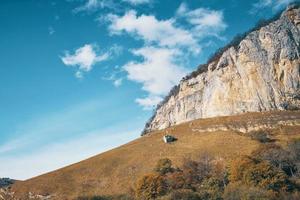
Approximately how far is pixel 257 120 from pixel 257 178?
52.7 meters

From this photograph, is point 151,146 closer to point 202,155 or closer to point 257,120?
point 202,155

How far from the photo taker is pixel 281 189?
93.0m

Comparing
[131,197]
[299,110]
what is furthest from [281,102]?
[131,197]

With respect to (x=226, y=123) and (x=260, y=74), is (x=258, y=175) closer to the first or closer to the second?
(x=226, y=123)

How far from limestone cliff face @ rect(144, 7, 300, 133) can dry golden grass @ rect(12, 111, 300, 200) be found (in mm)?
10380

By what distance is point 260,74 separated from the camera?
166 m

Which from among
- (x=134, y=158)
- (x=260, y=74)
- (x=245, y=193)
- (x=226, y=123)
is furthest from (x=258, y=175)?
(x=260, y=74)

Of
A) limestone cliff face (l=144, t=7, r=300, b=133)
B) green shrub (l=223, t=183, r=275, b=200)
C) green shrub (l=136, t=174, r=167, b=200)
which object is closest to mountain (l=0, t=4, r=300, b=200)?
limestone cliff face (l=144, t=7, r=300, b=133)

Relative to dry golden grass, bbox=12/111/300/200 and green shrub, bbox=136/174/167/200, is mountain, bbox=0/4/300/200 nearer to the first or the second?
dry golden grass, bbox=12/111/300/200

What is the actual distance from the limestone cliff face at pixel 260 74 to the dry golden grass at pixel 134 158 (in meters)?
10.4

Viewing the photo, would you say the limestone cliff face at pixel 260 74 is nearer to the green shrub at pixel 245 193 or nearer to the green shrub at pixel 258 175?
the green shrub at pixel 258 175

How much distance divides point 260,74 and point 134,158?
2639 inches

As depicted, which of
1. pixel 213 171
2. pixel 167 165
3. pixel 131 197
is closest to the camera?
pixel 131 197

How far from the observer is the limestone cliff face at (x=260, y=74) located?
15888cm
